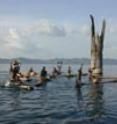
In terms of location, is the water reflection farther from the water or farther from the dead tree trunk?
the dead tree trunk

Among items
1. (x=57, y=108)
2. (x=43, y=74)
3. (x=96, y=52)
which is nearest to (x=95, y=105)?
(x=57, y=108)

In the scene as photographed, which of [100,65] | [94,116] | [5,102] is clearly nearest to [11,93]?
[5,102]

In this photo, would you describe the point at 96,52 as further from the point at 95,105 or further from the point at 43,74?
the point at 95,105

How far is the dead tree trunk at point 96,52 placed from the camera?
54991 mm

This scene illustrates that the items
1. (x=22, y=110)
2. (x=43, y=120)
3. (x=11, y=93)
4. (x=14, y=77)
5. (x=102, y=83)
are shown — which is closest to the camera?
(x=43, y=120)

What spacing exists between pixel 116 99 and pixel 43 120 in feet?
37.2

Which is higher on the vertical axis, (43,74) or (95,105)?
(43,74)

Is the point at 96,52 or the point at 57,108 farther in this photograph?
the point at 96,52

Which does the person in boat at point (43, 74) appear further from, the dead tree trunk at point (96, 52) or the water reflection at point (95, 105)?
the water reflection at point (95, 105)

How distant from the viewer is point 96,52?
184 ft

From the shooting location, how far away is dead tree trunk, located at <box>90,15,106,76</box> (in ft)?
180

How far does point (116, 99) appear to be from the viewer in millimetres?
33750

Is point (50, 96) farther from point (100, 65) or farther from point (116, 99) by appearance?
point (100, 65)

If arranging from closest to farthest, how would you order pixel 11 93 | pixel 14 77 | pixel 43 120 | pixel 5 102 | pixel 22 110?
pixel 43 120 < pixel 22 110 < pixel 5 102 < pixel 11 93 < pixel 14 77
